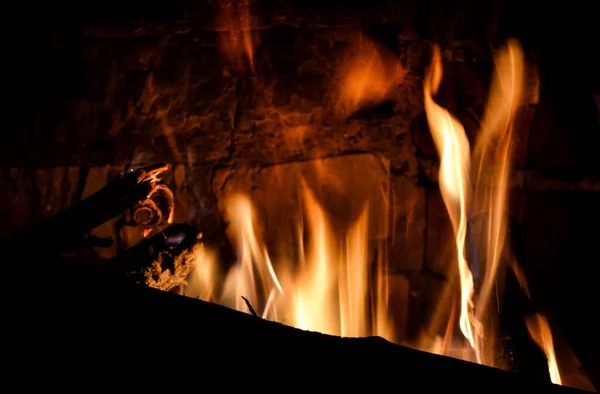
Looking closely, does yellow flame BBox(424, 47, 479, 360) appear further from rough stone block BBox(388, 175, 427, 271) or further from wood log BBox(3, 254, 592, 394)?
wood log BBox(3, 254, 592, 394)

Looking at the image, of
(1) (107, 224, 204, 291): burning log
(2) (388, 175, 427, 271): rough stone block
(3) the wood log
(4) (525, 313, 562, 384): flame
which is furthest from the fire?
(3) the wood log

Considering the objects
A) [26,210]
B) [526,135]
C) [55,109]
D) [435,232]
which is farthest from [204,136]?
[526,135]

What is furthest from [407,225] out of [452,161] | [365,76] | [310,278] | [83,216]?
Answer: [83,216]

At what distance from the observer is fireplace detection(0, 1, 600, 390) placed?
3.46 metres

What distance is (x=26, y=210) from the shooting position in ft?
11.8

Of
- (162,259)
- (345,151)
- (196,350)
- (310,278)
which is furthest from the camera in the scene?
(310,278)

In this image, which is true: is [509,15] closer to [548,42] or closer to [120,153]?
[548,42]

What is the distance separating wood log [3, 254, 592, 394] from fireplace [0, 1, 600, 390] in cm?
218

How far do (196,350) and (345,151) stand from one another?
Answer: 2568mm

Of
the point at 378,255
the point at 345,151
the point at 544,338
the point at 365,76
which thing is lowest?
the point at 544,338

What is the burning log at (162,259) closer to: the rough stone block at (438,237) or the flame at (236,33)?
the flame at (236,33)

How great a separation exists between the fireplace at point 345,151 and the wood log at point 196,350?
218 cm

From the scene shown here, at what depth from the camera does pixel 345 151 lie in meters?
3.62

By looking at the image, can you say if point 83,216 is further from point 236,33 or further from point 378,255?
point 378,255
